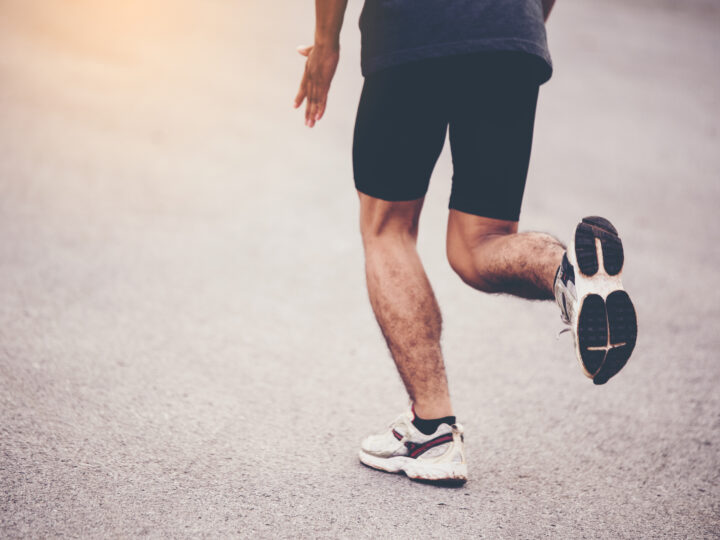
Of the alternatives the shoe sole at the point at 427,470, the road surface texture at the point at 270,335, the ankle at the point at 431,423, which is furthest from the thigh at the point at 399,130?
the road surface texture at the point at 270,335

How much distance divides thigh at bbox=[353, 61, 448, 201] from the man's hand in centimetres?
17

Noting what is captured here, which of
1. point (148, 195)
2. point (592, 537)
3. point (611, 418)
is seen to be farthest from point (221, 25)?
point (592, 537)

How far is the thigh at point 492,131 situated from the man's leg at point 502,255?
0.05 meters

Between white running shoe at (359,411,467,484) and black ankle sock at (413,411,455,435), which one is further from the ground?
black ankle sock at (413,411,455,435)

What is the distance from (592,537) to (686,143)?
267 inches

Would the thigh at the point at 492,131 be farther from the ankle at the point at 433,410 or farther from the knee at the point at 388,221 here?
the ankle at the point at 433,410

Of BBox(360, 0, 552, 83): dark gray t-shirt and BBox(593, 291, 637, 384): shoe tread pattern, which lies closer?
BBox(593, 291, 637, 384): shoe tread pattern

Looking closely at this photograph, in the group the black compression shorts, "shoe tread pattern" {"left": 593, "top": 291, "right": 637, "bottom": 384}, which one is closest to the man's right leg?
the black compression shorts

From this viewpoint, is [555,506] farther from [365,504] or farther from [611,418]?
[611,418]

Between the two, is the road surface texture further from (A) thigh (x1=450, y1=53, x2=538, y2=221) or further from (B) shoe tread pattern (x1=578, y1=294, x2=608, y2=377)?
(A) thigh (x1=450, y1=53, x2=538, y2=221)

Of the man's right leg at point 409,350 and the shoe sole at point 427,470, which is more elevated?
the man's right leg at point 409,350

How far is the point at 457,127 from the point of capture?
7.02ft

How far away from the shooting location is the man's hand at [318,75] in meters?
2.20

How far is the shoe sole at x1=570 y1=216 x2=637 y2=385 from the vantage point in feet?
5.60
